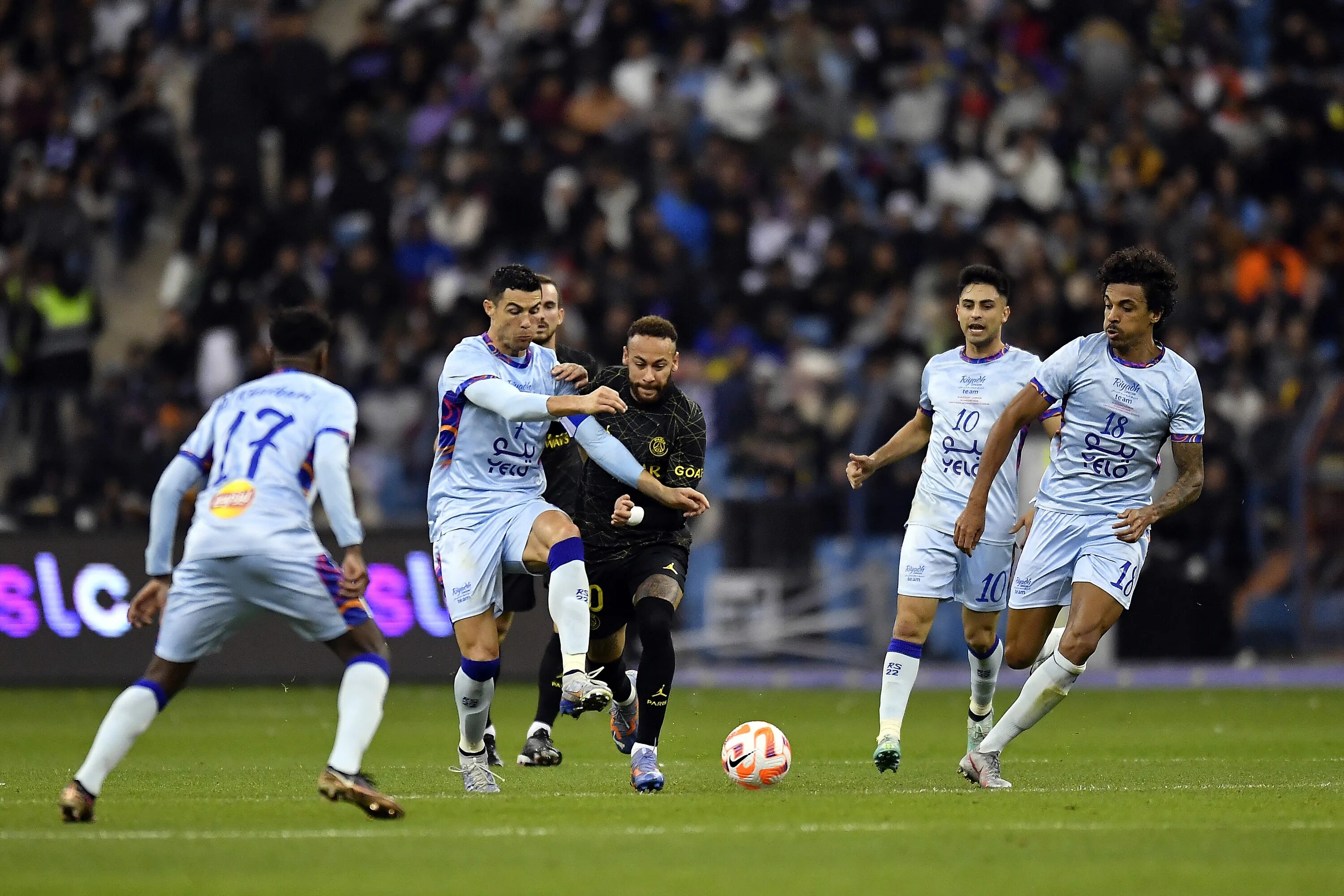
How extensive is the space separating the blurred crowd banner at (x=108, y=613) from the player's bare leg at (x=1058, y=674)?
310 inches

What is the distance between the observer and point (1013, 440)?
9719 mm

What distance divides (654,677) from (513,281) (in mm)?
2166

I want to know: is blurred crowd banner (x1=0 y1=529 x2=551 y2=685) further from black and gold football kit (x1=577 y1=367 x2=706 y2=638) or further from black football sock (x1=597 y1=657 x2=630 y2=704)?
black and gold football kit (x1=577 y1=367 x2=706 y2=638)

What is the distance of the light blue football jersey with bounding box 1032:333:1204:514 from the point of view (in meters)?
9.57

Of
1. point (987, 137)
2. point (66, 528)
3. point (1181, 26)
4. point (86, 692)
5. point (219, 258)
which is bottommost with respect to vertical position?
point (86, 692)

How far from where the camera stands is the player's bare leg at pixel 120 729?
7859 mm

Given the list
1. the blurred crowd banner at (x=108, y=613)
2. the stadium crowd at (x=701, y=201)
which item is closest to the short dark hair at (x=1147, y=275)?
the blurred crowd banner at (x=108, y=613)

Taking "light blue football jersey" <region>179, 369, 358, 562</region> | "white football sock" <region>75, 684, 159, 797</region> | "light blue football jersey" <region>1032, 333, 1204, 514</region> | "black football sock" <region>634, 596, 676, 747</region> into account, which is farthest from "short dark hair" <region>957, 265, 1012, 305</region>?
A: "white football sock" <region>75, 684, 159, 797</region>

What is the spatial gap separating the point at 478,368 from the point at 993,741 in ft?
10.6

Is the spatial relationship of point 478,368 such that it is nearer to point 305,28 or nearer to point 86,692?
point 86,692

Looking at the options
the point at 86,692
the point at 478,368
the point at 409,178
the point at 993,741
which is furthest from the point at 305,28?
the point at 993,741

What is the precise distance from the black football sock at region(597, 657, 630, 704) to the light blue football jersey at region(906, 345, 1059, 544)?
1.85 meters

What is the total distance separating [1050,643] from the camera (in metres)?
10.8

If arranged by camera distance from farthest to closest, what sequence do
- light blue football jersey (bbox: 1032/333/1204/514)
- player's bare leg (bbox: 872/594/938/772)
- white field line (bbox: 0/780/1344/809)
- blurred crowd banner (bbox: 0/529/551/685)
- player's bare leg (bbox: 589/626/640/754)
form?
blurred crowd banner (bbox: 0/529/551/685) < player's bare leg (bbox: 589/626/640/754) < player's bare leg (bbox: 872/594/938/772) < light blue football jersey (bbox: 1032/333/1204/514) < white field line (bbox: 0/780/1344/809)
